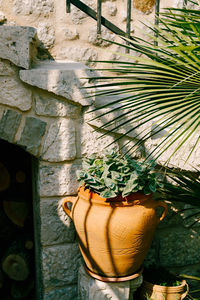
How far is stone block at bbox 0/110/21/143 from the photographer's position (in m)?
1.82

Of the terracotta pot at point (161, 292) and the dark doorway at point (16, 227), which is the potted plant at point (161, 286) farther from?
the dark doorway at point (16, 227)

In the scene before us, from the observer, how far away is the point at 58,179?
194 centimetres

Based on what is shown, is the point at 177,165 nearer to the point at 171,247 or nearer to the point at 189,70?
the point at 171,247

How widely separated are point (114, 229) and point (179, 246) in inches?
28.3

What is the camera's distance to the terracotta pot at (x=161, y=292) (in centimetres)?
203

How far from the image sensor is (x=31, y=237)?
248cm

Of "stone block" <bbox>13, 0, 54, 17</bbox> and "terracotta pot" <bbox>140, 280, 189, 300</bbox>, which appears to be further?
"stone block" <bbox>13, 0, 54, 17</bbox>

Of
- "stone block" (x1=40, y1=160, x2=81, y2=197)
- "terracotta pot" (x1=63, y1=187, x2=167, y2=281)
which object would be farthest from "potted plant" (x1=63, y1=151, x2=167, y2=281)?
"stone block" (x1=40, y1=160, x2=81, y2=197)

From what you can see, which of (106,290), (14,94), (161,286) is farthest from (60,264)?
(14,94)

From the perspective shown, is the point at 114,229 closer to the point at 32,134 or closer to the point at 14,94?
the point at 32,134

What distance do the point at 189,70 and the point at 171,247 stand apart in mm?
1374

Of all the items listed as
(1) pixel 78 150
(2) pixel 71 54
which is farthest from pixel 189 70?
(2) pixel 71 54

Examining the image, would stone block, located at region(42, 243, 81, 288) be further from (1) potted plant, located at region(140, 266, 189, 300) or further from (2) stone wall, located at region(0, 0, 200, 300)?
(1) potted plant, located at region(140, 266, 189, 300)

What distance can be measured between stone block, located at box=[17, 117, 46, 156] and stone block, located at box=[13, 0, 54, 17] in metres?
0.86
